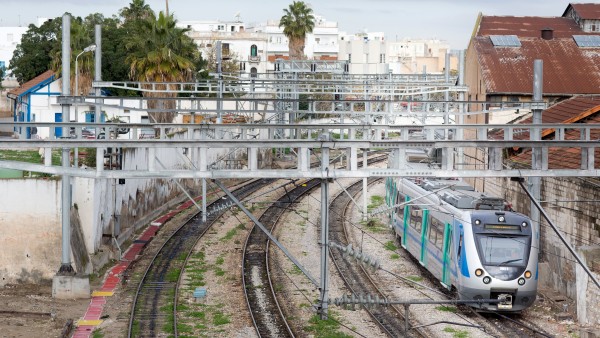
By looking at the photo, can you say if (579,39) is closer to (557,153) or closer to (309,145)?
(557,153)

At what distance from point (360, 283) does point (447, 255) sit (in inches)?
140

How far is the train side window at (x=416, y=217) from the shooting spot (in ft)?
85.4

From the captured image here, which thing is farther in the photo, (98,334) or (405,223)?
(405,223)

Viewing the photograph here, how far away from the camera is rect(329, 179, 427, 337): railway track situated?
20078mm

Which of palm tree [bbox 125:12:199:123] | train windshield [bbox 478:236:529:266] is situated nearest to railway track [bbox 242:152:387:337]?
train windshield [bbox 478:236:529:266]

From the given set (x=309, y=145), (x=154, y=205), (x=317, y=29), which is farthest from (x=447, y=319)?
(x=317, y=29)

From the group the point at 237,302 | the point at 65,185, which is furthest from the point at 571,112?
the point at 65,185

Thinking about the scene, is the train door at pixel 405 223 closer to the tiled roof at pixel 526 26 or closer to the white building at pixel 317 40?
the tiled roof at pixel 526 26

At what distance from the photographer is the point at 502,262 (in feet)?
67.3

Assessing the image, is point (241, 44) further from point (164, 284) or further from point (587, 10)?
point (164, 284)

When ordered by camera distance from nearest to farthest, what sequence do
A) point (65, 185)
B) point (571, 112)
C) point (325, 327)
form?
point (325, 327) → point (65, 185) → point (571, 112)

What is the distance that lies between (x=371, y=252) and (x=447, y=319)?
29.7ft

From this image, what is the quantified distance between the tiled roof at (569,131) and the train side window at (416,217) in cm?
375

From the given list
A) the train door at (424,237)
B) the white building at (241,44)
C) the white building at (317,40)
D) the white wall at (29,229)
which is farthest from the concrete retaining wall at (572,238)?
the white building at (317,40)
